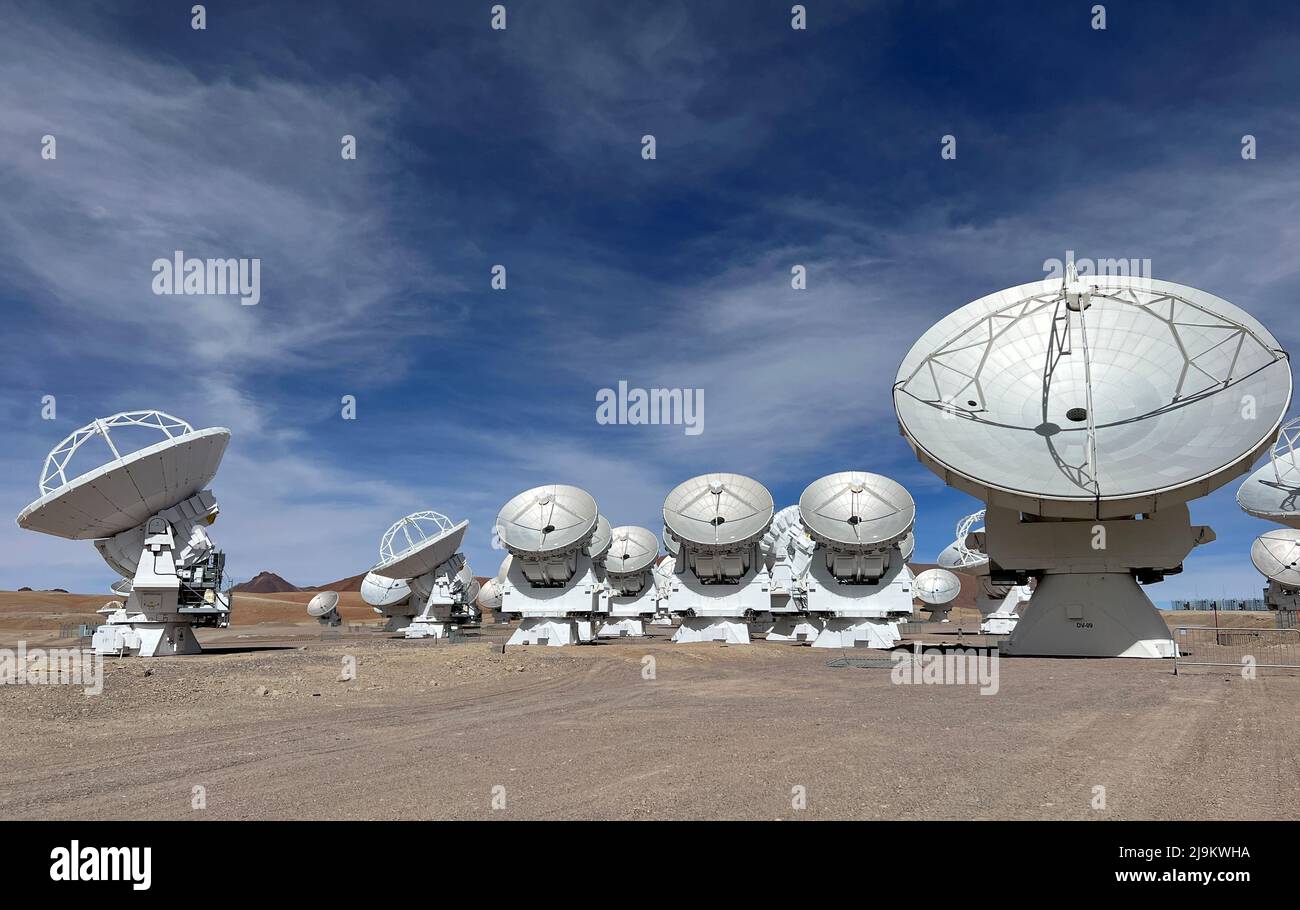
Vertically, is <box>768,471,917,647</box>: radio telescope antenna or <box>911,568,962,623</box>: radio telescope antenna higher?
<box>768,471,917,647</box>: radio telescope antenna

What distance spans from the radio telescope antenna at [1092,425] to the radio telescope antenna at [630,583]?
33838 millimetres

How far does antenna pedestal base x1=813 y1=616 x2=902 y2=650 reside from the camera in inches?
1494

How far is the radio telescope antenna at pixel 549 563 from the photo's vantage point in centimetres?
3897

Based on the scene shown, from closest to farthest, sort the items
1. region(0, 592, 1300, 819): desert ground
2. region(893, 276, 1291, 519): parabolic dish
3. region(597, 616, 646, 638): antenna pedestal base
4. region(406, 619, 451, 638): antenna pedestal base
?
region(0, 592, 1300, 819): desert ground, region(893, 276, 1291, 519): parabolic dish, region(406, 619, 451, 638): antenna pedestal base, region(597, 616, 646, 638): antenna pedestal base

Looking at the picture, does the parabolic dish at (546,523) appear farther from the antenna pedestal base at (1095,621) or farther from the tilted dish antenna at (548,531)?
the antenna pedestal base at (1095,621)

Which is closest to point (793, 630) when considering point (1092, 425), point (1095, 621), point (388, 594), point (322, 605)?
point (1095, 621)

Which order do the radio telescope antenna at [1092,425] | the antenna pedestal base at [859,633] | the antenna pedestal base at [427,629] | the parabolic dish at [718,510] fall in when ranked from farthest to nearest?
the antenna pedestal base at [427,629], the parabolic dish at [718,510], the antenna pedestal base at [859,633], the radio telescope antenna at [1092,425]

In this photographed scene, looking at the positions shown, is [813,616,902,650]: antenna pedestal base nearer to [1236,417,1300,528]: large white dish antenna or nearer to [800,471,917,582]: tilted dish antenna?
[800,471,917,582]: tilted dish antenna

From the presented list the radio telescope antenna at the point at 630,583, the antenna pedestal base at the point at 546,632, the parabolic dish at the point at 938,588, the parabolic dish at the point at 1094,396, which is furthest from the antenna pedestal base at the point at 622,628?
the parabolic dish at the point at 1094,396

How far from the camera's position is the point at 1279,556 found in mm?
49719

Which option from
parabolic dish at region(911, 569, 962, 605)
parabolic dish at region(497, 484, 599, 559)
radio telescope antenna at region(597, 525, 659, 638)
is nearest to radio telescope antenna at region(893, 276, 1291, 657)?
parabolic dish at region(497, 484, 599, 559)

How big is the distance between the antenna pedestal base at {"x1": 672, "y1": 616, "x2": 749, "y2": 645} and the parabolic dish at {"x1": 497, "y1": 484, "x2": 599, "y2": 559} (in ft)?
22.1

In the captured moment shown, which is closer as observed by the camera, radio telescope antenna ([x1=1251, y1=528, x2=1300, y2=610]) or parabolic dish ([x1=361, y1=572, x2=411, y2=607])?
radio telescope antenna ([x1=1251, y1=528, x2=1300, y2=610])
